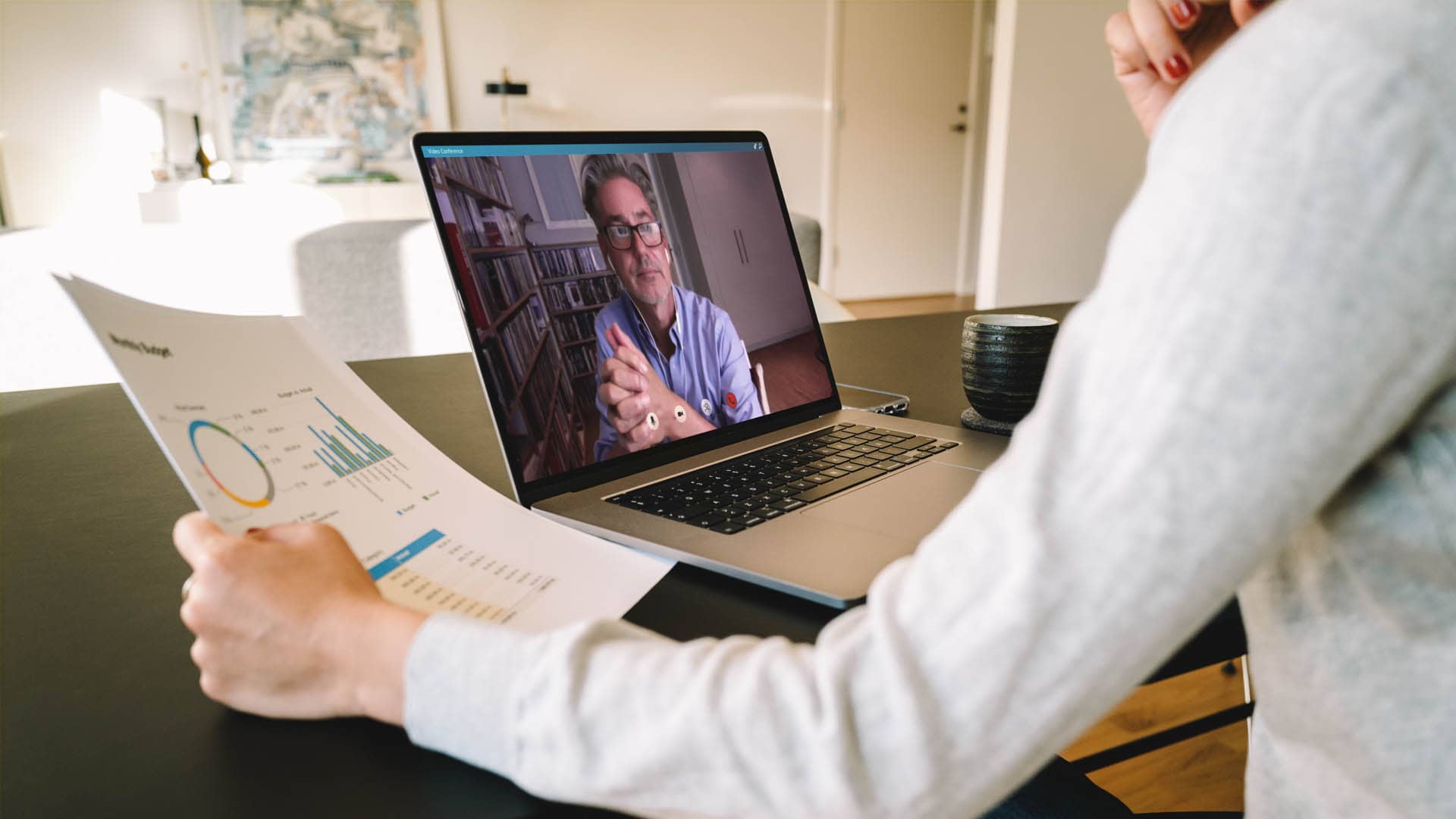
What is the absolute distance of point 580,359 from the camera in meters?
0.67

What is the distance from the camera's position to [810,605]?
0.50 meters

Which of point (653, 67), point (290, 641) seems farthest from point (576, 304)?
point (653, 67)

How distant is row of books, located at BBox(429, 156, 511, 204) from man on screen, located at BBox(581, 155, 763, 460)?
70 mm

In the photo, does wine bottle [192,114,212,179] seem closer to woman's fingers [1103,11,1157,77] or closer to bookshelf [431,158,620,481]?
bookshelf [431,158,620,481]

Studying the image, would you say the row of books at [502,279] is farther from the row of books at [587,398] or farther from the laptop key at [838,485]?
the laptop key at [838,485]

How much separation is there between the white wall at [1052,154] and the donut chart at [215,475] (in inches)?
169

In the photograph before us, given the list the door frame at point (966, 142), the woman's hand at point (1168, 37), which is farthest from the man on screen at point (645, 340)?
the door frame at point (966, 142)

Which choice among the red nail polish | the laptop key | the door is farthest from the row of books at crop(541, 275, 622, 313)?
the door

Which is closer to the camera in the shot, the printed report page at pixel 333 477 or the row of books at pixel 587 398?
the printed report page at pixel 333 477

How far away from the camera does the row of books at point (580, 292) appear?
0.67 m

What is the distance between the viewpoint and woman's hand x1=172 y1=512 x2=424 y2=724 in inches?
15.5

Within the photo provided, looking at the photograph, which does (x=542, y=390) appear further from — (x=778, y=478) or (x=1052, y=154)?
(x=1052, y=154)

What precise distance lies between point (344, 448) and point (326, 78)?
501 centimetres

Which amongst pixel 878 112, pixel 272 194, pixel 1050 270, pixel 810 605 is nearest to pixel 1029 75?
pixel 1050 270
